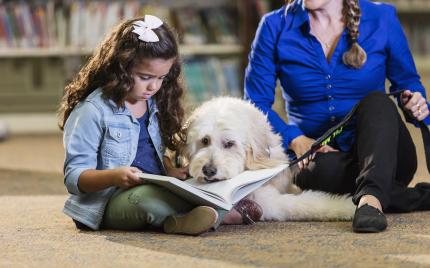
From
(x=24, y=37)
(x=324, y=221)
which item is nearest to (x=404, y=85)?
(x=324, y=221)

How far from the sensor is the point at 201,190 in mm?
1969

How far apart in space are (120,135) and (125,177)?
7.6 inches

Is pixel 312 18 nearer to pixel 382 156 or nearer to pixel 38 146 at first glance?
pixel 382 156

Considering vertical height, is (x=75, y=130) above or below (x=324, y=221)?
above

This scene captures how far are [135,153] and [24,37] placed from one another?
3036mm

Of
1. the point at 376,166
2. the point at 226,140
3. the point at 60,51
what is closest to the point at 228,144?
the point at 226,140

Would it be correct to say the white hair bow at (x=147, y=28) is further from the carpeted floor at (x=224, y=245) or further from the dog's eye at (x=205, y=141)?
the carpeted floor at (x=224, y=245)

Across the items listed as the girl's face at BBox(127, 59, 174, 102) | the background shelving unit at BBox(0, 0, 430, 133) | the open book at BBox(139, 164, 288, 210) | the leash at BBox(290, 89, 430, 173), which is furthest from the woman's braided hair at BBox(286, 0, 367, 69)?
the background shelving unit at BBox(0, 0, 430, 133)

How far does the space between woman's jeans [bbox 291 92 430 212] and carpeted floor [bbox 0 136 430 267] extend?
0.07 meters

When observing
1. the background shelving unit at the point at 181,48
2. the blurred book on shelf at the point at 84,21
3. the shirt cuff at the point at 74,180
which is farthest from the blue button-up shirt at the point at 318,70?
the blurred book on shelf at the point at 84,21

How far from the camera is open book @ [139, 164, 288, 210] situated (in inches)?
75.7

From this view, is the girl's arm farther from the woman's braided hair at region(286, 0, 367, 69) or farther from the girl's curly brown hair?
the woman's braided hair at region(286, 0, 367, 69)

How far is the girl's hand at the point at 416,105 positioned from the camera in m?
2.26

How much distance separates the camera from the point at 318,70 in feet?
7.84
